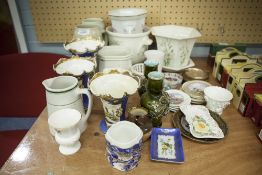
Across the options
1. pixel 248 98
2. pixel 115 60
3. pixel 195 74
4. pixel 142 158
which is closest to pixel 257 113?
pixel 248 98

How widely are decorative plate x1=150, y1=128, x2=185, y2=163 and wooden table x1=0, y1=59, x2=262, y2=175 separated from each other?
2 centimetres

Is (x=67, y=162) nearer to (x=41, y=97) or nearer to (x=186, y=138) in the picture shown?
(x=186, y=138)

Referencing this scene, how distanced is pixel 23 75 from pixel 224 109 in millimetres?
951

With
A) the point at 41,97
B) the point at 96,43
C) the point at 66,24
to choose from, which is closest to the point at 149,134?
the point at 96,43

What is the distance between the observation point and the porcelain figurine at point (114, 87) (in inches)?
28.3

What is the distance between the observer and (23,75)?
3.66 ft

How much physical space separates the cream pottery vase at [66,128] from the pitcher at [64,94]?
0.08 ft

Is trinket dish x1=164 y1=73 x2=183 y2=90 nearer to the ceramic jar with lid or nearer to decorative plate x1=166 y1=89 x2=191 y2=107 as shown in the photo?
decorative plate x1=166 y1=89 x2=191 y2=107

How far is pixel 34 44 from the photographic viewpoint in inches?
53.8

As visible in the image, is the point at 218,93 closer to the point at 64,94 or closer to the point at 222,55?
the point at 222,55

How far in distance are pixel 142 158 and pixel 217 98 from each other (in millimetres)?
378

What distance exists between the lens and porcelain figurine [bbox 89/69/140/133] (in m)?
0.72

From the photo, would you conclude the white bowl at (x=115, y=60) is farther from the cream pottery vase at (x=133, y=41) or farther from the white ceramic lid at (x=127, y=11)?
the white ceramic lid at (x=127, y=11)

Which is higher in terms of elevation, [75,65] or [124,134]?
[75,65]
